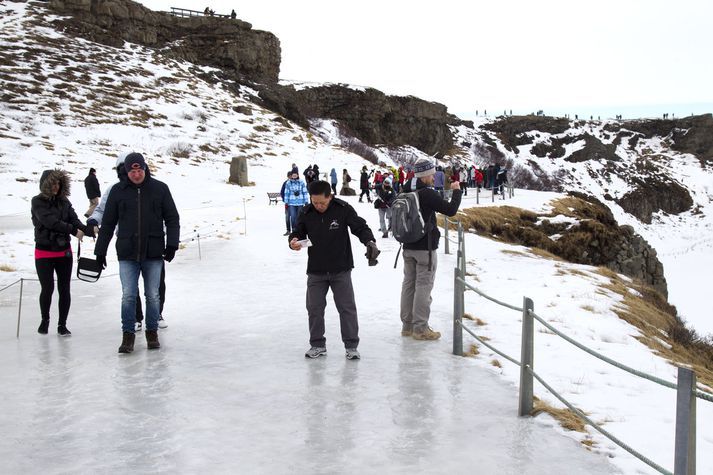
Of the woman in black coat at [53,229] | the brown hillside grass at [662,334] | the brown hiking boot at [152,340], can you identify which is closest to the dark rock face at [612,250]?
the brown hillside grass at [662,334]

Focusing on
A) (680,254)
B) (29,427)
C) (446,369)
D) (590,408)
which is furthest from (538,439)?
(680,254)

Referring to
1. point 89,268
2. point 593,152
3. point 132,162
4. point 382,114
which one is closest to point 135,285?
point 89,268

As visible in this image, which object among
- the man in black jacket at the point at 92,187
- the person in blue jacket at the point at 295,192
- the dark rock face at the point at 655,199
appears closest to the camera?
the person in blue jacket at the point at 295,192

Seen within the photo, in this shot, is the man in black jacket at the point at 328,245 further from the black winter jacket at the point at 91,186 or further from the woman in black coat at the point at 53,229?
the black winter jacket at the point at 91,186

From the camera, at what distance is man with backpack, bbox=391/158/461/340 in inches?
272

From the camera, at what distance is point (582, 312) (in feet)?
35.1

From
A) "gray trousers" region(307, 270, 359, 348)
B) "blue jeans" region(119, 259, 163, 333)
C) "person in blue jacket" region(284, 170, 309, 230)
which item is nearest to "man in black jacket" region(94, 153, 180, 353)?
"blue jeans" region(119, 259, 163, 333)

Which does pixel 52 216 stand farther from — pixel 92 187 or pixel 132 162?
pixel 92 187

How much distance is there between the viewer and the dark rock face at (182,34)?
196ft

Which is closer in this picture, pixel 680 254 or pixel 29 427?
pixel 29 427

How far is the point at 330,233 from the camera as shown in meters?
6.32

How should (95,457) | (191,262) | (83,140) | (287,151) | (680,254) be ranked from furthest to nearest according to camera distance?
(680,254), (287,151), (83,140), (191,262), (95,457)

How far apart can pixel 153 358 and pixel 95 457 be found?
7.68 feet

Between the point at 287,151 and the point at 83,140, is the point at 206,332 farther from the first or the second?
the point at 287,151
